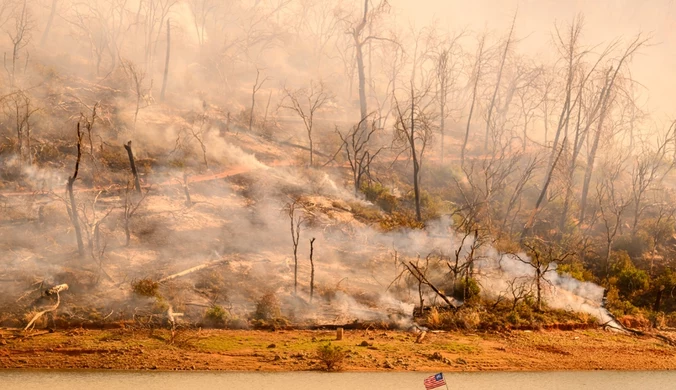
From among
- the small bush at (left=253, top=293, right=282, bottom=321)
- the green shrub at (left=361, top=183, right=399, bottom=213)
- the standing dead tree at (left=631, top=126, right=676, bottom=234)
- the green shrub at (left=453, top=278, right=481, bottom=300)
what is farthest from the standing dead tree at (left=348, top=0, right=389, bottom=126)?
the small bush at (left=253, top=293, right=282, bottom=321)

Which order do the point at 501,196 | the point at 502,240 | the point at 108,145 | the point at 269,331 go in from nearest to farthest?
the point at 269,331
the point at 502,240
the point at 108,145
the point at 501,196

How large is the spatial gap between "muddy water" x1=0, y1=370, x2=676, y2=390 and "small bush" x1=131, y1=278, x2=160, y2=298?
4.12 meters

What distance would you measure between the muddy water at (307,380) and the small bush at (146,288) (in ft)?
13.5

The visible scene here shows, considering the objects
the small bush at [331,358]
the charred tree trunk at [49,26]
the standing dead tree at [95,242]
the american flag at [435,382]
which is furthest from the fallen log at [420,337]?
the charred tree trunk at [49,26]

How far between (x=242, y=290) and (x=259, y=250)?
11.6ft

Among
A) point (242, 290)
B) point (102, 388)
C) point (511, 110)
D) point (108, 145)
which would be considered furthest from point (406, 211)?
point (511, 110)

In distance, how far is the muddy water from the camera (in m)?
17.8

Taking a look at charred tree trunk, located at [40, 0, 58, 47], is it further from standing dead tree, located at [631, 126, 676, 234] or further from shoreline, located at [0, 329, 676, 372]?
standing dead tree, located at [631, 126, 676, 234]

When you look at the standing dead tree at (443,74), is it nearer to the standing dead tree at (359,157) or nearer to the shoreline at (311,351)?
the standing dead tree at (359,157)

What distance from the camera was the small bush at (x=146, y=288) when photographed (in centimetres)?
2238

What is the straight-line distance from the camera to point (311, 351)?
20406mm

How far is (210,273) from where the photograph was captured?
24375 millimetres

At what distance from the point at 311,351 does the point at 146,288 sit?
22.9ft

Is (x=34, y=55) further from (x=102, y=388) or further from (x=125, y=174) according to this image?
(x=102, y=388)
